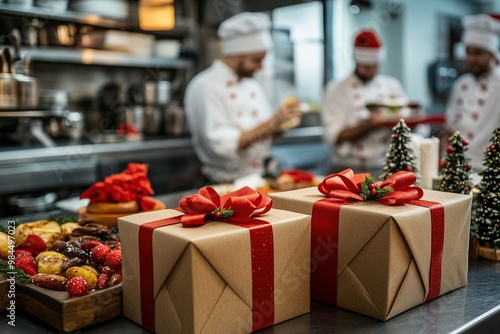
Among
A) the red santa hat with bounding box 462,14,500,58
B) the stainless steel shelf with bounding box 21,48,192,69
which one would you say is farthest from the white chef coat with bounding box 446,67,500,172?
the stainless steel shelf with bounding box 21,48,192,69

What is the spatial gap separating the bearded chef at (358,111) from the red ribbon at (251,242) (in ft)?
7.87

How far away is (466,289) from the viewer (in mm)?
1025

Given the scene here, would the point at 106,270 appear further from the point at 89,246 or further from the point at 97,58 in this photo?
the point at 97,58

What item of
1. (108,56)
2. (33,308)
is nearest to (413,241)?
(33,308)

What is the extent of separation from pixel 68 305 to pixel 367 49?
275cm

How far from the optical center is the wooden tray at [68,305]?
2.74 feet

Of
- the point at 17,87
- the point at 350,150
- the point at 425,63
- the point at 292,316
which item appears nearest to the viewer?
the point at 292,316

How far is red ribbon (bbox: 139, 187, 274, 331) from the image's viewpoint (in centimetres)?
81

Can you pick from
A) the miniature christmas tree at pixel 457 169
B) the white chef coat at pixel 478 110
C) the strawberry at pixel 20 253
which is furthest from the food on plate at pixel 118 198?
the white chef coat at pixel 478 110

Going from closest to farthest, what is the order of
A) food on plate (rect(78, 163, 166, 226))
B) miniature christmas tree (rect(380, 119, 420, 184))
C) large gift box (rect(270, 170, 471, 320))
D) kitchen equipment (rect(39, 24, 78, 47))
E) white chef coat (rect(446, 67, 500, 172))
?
1. large gift box (rect(270, 170, 471, 320))
2. miniature christmas tree (rect(380, 119, 420, 184))
3. food on plate (rect(78, 163, 166, 226))
4. white chef coat (rect(446, 67, 500, 172))
5. kitchen equipment (rect(39, 24, 78, 47))

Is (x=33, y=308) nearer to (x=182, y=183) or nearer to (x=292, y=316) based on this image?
(x=292, y=316)

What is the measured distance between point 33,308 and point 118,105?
3510 mm

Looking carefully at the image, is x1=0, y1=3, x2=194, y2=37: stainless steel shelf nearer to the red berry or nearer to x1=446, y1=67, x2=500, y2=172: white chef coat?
x1=446, y1=67, x2=500, y2=172: white chef coat

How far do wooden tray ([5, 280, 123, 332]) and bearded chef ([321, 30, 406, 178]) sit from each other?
8.02ft
